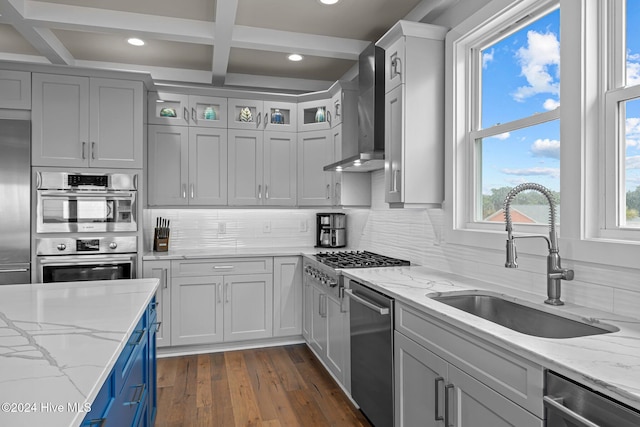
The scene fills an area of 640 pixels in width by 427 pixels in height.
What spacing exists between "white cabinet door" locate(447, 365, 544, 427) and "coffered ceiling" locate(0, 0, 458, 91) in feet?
7.64

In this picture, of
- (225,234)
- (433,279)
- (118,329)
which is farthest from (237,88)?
(118,329)

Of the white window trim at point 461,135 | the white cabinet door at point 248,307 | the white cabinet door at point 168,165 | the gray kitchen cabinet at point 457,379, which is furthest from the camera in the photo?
the white cabinet door at point 168,165

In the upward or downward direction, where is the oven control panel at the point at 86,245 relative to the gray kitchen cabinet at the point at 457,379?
upward

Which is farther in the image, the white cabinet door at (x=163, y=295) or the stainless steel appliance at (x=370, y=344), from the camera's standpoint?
the white cabinet door at (x=163, y=295)

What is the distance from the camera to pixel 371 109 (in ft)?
10.8

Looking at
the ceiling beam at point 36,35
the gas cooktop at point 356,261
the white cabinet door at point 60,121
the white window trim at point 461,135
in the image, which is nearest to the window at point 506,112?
the white window trim at point 461,135

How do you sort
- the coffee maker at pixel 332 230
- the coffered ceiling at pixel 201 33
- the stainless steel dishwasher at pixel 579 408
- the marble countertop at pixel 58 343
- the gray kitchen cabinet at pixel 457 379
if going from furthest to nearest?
1. the coffee maker at pixel 332 230
2. the coffered ceiling at pixel 201 33
3. the gray kitchen cabinet at pixel 457 379
4. the stainless steel dishwasher at pixel 579 408
5. the marble countertop at pixel 58 343

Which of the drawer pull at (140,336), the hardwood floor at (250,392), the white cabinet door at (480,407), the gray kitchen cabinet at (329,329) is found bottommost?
the hardwood floor at (250,392)

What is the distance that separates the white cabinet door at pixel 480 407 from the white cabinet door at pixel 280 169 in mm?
2939

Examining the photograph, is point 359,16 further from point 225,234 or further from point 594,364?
point 594,364

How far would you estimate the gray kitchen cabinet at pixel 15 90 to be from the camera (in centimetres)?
341

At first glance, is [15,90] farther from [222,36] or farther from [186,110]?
[222,36]

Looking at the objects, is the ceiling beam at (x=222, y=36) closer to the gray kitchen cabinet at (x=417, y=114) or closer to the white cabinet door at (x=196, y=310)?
the gray kitchen cabinet at (x=417, y=114)

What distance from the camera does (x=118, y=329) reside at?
143cm
